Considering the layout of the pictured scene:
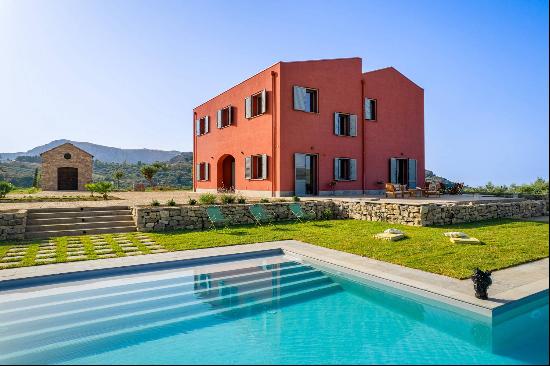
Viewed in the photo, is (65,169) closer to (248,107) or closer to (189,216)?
(248,107)

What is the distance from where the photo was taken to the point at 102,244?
8.30 meters

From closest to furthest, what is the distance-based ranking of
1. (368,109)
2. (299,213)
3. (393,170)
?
1. (299,213)
2. (368,109)
3. (393,170)

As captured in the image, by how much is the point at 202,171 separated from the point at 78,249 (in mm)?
17679

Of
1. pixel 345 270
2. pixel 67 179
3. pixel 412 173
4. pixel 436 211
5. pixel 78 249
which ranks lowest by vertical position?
pixel 345 270

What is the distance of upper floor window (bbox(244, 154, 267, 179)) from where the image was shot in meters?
17.4

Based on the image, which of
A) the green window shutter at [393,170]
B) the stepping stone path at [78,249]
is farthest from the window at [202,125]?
the stepping stone path at [78,249]

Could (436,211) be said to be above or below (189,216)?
above

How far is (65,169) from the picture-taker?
88.4 feet

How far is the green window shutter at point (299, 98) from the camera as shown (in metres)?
16.2

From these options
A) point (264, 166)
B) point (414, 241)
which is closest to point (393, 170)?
point (264, 166)

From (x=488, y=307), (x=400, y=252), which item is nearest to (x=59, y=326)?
(x=488, y=307)

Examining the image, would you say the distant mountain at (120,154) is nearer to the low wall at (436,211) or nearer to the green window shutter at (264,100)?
the green window shutter at (264,100)

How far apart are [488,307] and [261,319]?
9.36 ft

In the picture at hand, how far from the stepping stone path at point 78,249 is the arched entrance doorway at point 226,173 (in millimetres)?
13528
